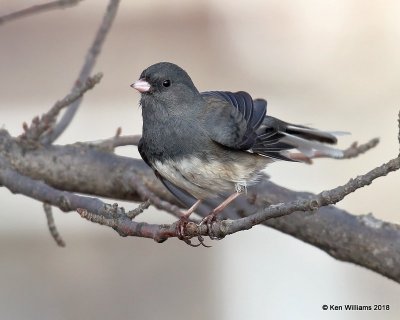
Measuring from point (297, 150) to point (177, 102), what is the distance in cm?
50

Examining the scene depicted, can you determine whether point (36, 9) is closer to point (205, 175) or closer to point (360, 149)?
point (205, 175)

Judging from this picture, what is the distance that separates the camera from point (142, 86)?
2.42m

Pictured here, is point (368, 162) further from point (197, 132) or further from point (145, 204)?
point (145, 204)

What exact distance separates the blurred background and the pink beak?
7.00 feet

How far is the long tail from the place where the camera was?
2.54 metres

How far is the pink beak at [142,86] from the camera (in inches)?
94.8

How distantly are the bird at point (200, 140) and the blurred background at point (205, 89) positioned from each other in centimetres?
192

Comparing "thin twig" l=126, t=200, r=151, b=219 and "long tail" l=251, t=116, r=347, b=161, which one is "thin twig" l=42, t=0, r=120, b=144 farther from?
"thin twig" l=126, t=200, r=151, b=219

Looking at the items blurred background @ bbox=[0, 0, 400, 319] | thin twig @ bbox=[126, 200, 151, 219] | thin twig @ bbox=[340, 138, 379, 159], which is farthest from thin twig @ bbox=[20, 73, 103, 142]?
blurred background @ bbox=[0, 0, 400, 319]

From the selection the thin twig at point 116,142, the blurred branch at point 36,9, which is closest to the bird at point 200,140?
the thin twig at point 116,142

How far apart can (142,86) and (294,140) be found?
0.60m

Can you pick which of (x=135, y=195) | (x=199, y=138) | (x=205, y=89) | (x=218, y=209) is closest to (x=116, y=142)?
(x=135, y=195)

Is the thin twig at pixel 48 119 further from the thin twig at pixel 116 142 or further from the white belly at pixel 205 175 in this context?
the white belly at pixel 205 175

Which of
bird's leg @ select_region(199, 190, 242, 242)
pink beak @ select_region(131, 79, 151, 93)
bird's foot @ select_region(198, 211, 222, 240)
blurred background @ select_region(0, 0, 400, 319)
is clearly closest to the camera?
bird's foot @ select_region(198, 211, 222, 240)
